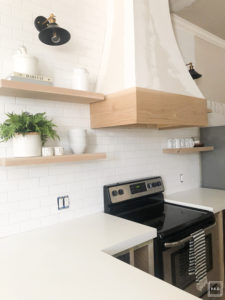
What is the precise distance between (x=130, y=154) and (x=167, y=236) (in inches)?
34.0

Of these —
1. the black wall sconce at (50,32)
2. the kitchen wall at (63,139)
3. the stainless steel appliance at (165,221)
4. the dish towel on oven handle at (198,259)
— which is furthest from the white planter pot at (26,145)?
the dish towel on oven handle at (198,259)

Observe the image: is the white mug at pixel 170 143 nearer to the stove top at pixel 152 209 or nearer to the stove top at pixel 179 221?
the stove top at pixel 152 209

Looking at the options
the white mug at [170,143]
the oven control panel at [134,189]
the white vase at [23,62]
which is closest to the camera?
the white vase at [23,62]

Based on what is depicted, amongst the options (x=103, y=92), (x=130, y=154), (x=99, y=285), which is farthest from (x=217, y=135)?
(x=99, y=285)

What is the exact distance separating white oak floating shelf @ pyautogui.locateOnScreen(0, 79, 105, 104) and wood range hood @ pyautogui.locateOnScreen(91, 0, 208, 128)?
0.17 metres

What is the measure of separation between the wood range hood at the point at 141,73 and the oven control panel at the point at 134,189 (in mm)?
553

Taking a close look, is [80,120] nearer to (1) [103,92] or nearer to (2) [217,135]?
(1) [103,92]

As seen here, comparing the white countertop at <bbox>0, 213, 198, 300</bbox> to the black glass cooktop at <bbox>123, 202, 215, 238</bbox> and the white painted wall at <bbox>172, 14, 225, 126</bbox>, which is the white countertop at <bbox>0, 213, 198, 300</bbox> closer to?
the black glass cooktop at <bbox>123, 202, 215, 238</bbox>

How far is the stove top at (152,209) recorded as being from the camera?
174cm

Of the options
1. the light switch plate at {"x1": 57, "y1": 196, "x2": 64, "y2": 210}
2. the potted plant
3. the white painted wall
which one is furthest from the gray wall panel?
the potted plant

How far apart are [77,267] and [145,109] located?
3.39 feet

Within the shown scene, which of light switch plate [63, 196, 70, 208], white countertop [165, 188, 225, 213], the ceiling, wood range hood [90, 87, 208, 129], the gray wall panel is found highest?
the ceiling

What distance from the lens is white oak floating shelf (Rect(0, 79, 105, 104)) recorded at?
135 cm

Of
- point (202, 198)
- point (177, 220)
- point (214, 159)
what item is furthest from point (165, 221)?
point (214, 159)
